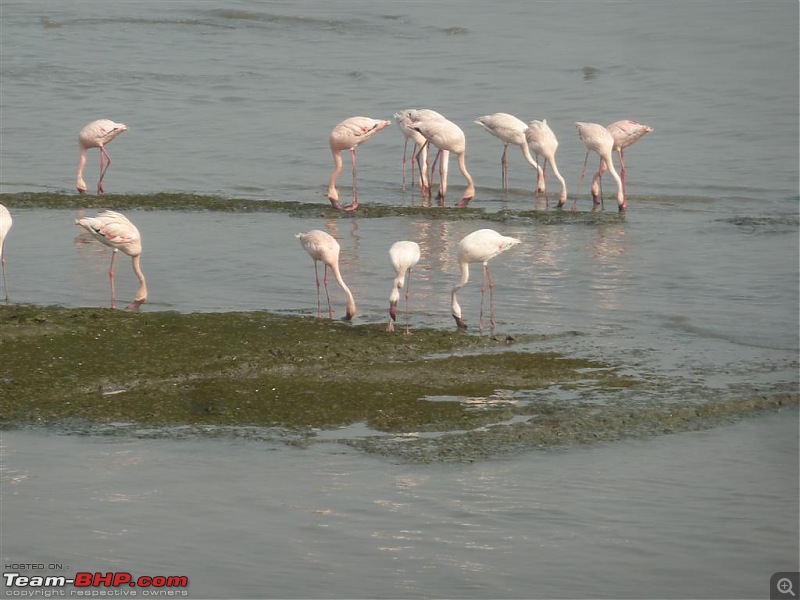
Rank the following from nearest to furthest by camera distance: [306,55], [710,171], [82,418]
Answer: [82,418], [710,171], [306,55]

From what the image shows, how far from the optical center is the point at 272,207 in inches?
641

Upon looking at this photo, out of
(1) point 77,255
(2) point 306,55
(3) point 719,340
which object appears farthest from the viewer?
(2) point 306,55

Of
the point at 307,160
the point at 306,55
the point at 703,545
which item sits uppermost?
the point at 306,55

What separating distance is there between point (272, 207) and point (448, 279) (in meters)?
4.28

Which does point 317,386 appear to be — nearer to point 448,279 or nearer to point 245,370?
point 245,370

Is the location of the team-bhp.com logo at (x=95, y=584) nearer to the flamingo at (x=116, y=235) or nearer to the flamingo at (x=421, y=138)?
the flamingo at (x=116, y=235)

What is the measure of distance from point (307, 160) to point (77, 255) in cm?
705

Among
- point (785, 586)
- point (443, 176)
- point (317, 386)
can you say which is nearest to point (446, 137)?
point (443, 176)

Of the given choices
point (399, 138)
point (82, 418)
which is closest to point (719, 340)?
point (82, 418)

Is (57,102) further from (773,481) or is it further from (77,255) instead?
(773,481)

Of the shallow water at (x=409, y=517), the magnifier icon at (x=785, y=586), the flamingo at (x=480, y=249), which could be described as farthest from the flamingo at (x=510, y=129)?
the magnifier icon at (x=785, y=586)

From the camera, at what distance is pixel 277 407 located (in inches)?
330

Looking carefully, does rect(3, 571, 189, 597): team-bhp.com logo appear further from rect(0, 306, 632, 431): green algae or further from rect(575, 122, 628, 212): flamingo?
rect(575, 122, 628, 212): flamingo

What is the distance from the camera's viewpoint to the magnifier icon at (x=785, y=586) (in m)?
5.91
